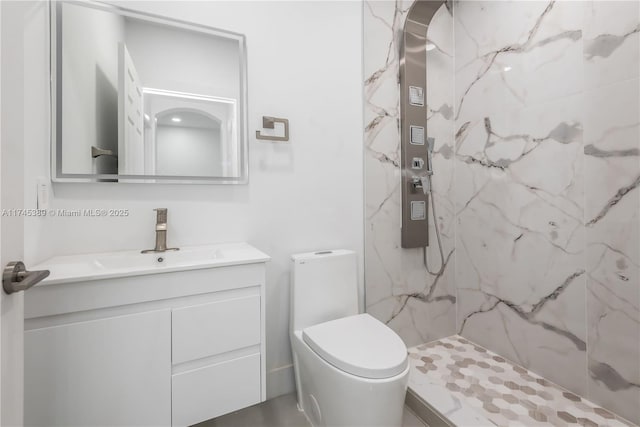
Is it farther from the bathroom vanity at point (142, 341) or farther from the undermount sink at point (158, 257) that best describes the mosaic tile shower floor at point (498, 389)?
the undermount sink at point (158, 257)

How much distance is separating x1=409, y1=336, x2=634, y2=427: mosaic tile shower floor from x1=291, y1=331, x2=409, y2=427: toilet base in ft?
1.32

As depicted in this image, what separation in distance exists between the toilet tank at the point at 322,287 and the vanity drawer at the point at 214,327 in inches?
13.3

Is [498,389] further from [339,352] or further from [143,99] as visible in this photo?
[143,99]

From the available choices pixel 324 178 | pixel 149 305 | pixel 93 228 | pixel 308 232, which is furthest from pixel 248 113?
pixel 149 305

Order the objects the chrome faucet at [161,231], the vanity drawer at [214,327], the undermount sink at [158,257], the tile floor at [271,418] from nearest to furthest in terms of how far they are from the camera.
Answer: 1. the vanity drawer at [214,327]
2. the undermount sink at [158,257]
3. the chrome faucet at [161,231]
4. the tile floor at [271,418]

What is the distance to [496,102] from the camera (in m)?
1.71

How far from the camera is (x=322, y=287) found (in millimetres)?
1486

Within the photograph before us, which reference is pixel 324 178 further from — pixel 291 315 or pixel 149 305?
pixel 149 305

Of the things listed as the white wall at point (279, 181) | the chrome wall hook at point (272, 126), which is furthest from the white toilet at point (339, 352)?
the chrome wall hook at point (272, 126)

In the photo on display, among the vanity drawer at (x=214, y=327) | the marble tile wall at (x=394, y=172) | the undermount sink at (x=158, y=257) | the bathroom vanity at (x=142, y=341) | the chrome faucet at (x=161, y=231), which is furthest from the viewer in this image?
the marble tile wall at (x=394, y=172)

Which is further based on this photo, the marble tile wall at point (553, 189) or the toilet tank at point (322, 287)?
the toilet tank at point (322, 287)

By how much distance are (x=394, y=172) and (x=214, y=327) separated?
4.30ft

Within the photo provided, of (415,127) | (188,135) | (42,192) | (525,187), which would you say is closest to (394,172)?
(415,127)

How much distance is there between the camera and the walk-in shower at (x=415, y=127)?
1.75m
